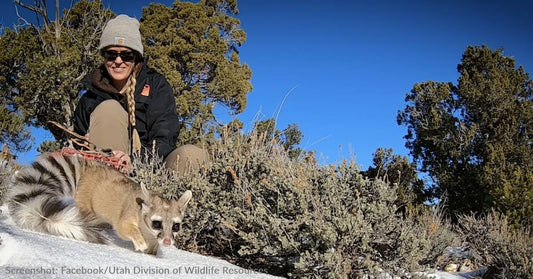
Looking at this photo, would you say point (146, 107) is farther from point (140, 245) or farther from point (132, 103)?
point (140, 245)

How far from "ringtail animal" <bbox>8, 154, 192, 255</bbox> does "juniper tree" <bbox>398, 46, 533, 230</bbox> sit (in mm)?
16608

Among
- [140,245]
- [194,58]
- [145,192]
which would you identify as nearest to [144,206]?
[145,192]

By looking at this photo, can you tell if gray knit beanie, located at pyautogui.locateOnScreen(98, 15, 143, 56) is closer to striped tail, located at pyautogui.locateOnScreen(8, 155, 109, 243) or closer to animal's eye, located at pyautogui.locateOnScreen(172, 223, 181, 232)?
striped tail, located at pyautogui.locateOnScreen(8, 155, 109, 243)

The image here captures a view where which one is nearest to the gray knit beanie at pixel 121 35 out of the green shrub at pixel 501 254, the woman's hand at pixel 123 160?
the woman's hand at pixel 123 160

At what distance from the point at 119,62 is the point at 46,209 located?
9.13ft

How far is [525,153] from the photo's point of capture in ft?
61.0

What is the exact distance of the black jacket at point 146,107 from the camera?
18.3 feet

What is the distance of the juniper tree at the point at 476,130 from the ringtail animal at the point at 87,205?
1661 cm

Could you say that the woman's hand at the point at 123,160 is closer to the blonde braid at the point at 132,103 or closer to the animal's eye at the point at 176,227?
the blonde braid at the point at 132,103

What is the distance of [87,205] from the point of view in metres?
3.67

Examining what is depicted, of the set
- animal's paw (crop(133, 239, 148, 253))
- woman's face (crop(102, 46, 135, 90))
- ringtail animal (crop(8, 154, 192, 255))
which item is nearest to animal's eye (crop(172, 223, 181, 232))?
ringtail animal (crop(8, 154, 192, 255))

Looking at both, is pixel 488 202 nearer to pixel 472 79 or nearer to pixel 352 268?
pixel 472 79

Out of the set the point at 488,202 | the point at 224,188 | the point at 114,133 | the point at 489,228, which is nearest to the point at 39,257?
the point at 224,188

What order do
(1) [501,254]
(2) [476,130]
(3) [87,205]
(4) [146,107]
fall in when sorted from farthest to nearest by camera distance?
(2) [476,130], (1) [501,254], (4) [146,107], (3) [87,205]
